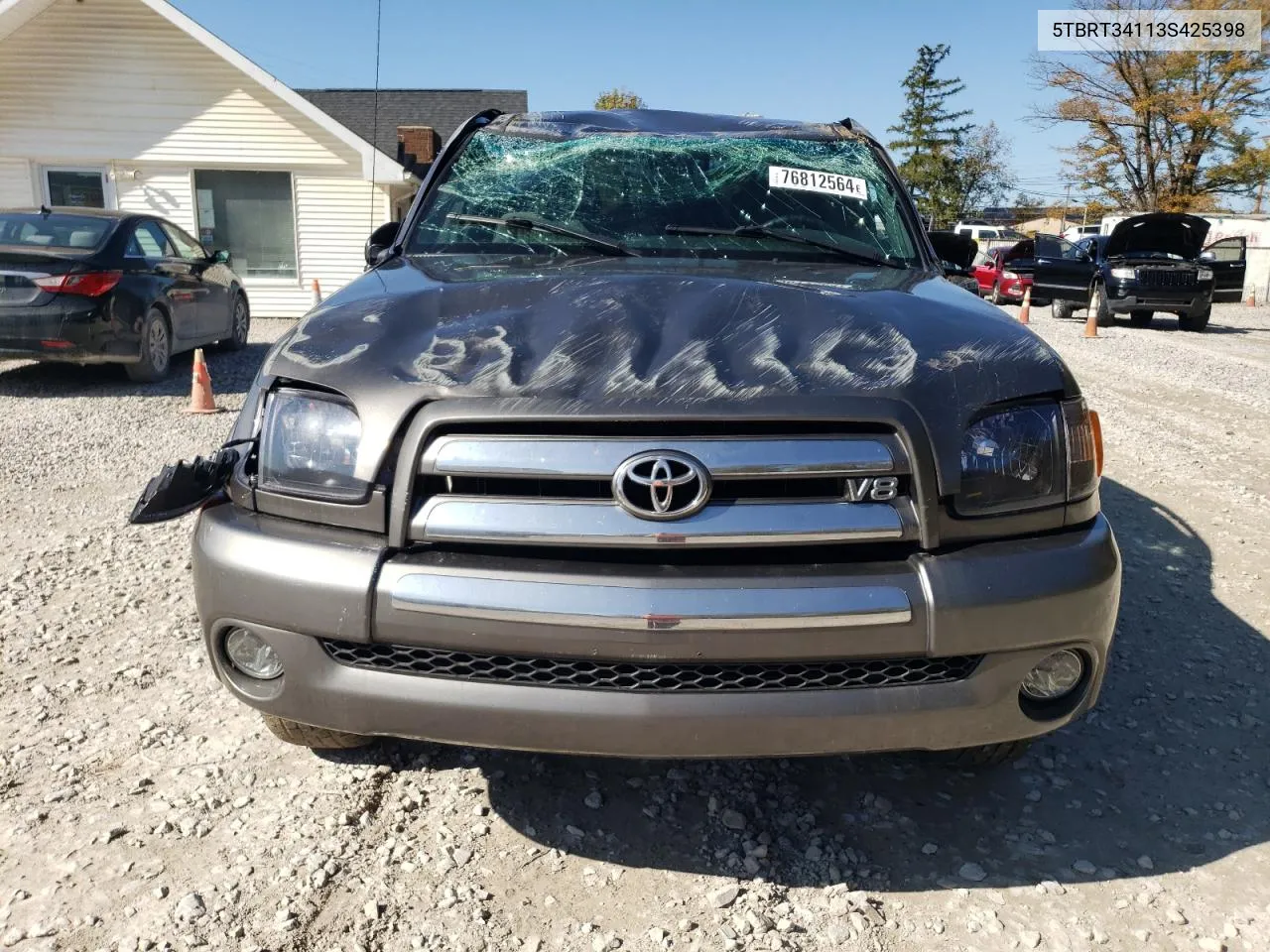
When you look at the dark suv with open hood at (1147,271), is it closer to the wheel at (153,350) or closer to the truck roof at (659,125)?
the wheel at (153,350)

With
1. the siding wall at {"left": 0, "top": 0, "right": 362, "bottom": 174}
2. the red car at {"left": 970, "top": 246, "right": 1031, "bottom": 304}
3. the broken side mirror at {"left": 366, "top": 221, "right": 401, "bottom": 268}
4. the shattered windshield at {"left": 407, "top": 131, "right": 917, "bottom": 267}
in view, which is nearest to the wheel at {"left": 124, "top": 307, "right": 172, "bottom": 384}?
the broken side mirror at {"left": 366, "top": 221, "right": 401, "bottom": 268}

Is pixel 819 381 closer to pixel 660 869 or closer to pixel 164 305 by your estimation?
pixel 660 869

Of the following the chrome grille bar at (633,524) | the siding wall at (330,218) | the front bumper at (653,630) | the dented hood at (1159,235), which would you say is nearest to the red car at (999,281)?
the dented hood at (1159,235)

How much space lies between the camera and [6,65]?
51.3ft

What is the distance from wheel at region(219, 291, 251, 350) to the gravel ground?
25.1 feet

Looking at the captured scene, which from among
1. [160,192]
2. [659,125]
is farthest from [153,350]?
[160,192]

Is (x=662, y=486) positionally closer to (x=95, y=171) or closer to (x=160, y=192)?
(x=160, y=192)

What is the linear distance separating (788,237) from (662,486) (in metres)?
1.54

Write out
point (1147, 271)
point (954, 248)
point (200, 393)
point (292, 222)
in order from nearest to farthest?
1. point (954, 248)
2. point (200, 393)
3. point (1147, 271)
4. point (292, 222)

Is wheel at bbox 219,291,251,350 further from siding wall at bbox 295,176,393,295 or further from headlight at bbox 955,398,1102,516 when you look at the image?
headlight at bbox 955,398,1102,516

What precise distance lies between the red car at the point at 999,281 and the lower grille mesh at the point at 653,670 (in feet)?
65.4

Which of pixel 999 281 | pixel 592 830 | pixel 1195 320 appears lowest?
pixel 592 830

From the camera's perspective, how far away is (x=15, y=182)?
16.0 metres

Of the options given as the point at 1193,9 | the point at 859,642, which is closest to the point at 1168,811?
the point at 859,642
